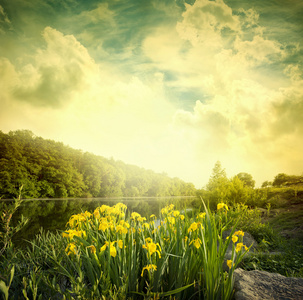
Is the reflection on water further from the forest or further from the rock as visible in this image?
the forest

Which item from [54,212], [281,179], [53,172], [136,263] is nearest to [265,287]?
[136,263]

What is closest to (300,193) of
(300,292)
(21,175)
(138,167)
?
(300,292)

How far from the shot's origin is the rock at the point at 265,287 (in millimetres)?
1772

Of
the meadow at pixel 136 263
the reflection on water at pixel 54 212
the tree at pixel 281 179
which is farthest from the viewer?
the tree at pixel 281 179

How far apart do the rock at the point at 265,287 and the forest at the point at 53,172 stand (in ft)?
88.4

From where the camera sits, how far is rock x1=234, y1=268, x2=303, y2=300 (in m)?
1.77

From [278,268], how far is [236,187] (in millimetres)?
7883

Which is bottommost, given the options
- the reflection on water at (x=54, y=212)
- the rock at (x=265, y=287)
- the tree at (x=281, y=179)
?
the reflection on water at (x=54, y=212)

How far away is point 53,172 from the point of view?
35500 millimetres

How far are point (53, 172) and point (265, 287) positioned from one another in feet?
125

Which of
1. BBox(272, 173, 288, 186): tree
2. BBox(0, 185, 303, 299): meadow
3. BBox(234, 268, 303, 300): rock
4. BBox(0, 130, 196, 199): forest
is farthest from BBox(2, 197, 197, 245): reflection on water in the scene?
BBox(272, 173, 288, 186): tree

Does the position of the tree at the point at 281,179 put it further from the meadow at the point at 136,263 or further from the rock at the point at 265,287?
the rock at the point at 265,287

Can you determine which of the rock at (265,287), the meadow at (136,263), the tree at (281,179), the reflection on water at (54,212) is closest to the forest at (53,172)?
the reflection on water at (54,212)

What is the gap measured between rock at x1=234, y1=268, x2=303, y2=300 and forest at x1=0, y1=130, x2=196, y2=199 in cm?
2693
